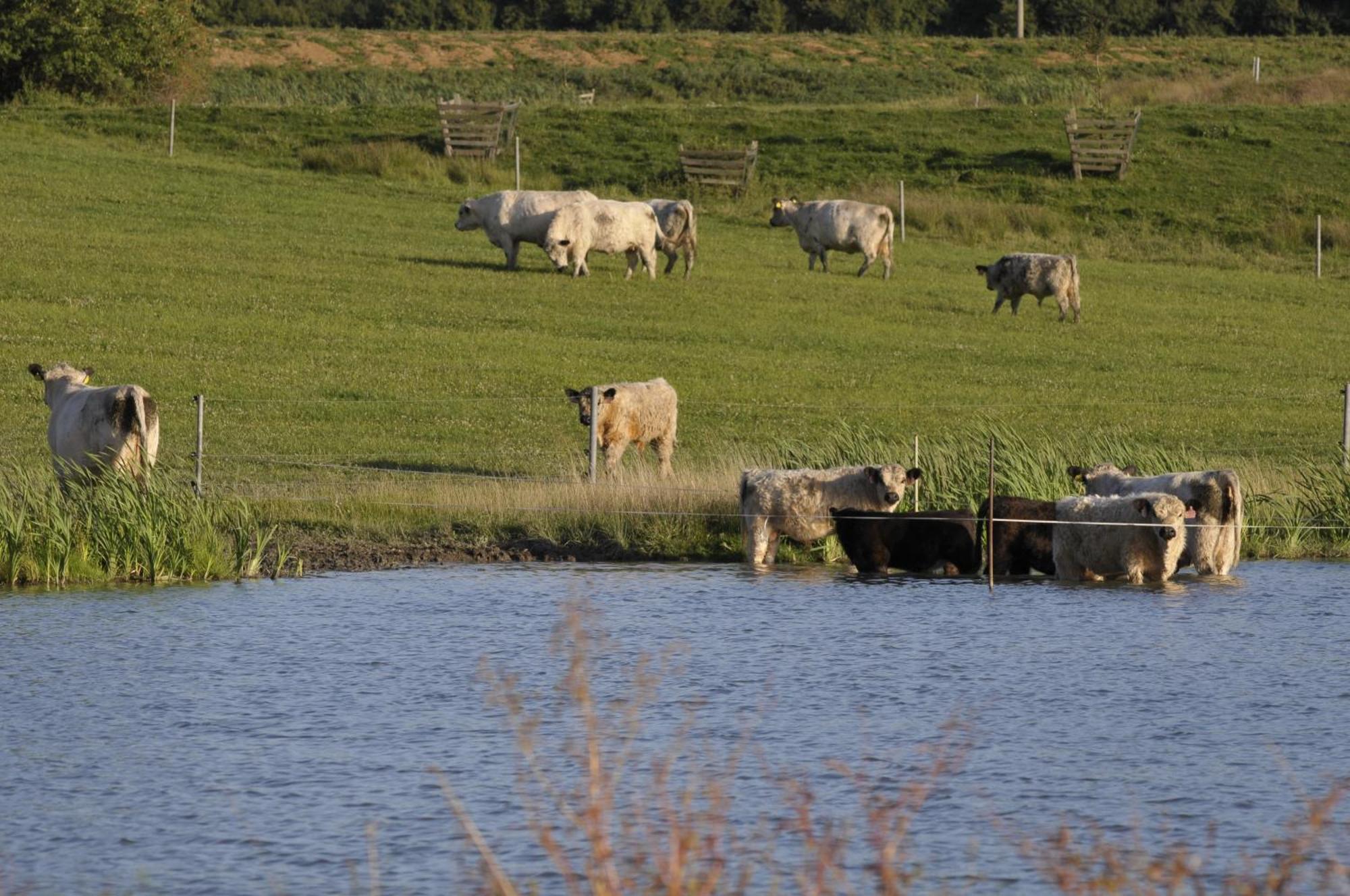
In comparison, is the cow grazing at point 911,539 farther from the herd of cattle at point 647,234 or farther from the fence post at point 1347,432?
the herd of cattle at point 647,234

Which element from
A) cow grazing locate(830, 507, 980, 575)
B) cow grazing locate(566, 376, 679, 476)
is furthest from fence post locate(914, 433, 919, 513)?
cow grazing locate(566, 376, 679, 476)

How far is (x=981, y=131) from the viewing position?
57.9 m

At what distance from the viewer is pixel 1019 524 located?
18344mm

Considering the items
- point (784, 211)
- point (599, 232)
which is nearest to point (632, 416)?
point (599, 232)

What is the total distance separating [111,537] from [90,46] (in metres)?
42.9

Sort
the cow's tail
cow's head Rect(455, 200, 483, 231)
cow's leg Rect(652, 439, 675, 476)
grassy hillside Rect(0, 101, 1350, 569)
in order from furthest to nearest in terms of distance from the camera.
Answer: cow's head Rect(455, 200, 483, 231) < cow's leg Rect(652, 439, 675, 476) < grassy hillside Rect(0, 101, 1350, 569) < the cow's tail

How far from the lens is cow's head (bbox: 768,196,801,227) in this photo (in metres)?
44.8

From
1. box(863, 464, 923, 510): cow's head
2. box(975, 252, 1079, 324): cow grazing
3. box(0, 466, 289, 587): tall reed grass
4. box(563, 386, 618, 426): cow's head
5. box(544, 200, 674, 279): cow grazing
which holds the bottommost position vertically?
box(0, 466, 289, 587): tall reed grass

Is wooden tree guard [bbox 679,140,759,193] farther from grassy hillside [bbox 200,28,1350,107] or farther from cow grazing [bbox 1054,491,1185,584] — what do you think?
cow grazing [bbox 1054,491,1185,584]

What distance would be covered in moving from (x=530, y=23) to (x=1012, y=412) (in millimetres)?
80681

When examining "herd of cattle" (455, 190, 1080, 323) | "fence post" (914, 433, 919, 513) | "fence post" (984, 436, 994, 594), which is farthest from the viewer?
"herd of cattle" (455, 190, 1080, 323)

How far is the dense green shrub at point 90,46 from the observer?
5684 centimetres

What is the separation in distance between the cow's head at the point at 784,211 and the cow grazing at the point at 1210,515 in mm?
26794

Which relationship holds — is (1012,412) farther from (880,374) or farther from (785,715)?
(785,715)
